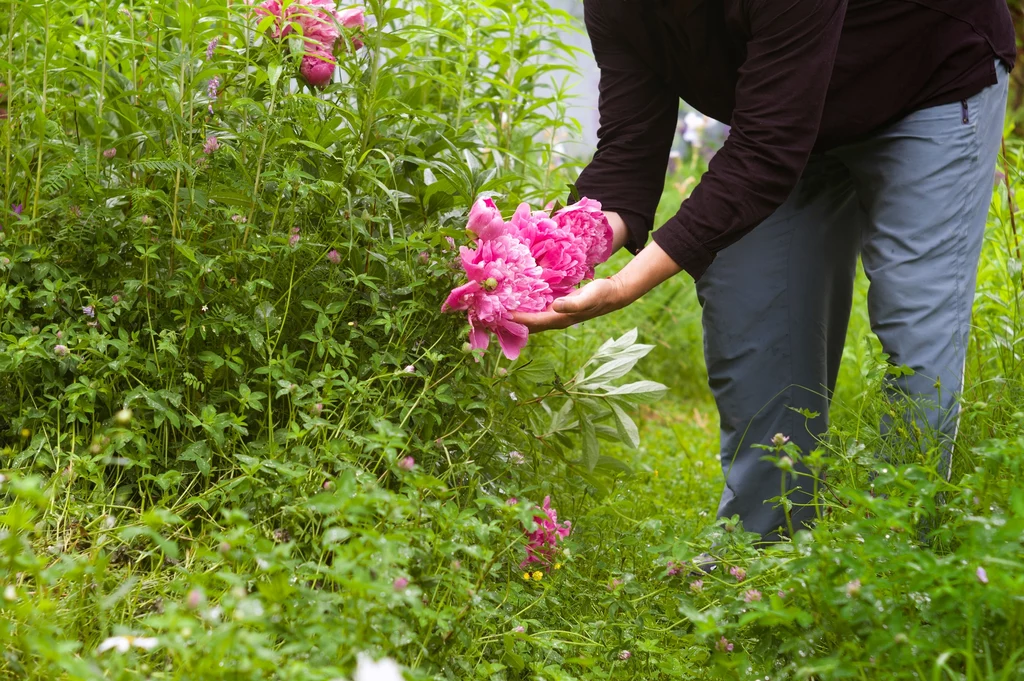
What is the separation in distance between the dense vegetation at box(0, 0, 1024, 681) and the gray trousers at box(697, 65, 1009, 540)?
0.47 feet

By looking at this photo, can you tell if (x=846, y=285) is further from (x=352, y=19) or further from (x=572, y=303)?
(x=352, y=19)

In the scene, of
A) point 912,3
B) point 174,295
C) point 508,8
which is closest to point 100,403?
point 174,295

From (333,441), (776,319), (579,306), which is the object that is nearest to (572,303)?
(579,306)

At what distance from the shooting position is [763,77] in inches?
64.9

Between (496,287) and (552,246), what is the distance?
0.17 metres

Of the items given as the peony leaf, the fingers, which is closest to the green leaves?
the peony leaf

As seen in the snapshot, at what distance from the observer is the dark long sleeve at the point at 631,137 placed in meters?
2.04

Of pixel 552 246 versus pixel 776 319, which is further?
pixel 776 319

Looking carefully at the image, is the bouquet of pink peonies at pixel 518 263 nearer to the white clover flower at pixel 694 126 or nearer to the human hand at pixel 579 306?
the human hand at pixel 579 306

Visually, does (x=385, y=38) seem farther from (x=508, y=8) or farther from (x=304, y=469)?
(x=304, y=469)

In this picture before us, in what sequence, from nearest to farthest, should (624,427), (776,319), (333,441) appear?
1. (333,441)
2. (624,427)
3. (776,319)

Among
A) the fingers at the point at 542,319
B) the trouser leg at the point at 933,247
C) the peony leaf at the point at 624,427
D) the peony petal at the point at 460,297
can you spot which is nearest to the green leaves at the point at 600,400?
the peony leaf at the point at 624,427

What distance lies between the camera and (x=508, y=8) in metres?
2.16

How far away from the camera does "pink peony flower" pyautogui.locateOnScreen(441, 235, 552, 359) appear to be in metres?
1.61
